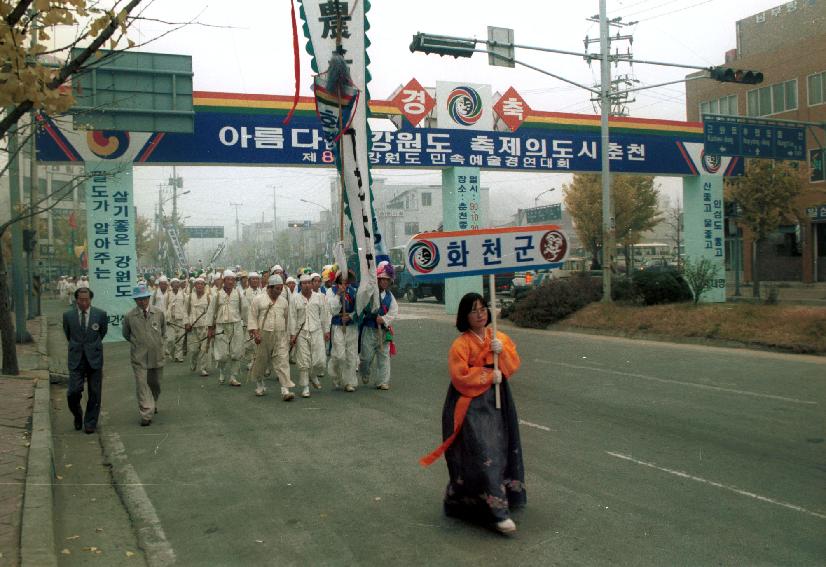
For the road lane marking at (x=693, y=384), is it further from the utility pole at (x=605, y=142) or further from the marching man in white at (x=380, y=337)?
the utility pole at (x=605, y=142)

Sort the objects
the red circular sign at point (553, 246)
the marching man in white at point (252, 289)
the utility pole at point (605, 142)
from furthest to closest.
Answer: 1. the utility pole at point (605, 142)
2. the marching man in white at point (252, 289)
3. the red circular sign at point (553, 246)

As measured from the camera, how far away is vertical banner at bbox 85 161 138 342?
766 inches

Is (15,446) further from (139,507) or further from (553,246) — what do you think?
(553,246)

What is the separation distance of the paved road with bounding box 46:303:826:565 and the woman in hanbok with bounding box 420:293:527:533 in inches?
7.9

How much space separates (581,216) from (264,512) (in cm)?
3753

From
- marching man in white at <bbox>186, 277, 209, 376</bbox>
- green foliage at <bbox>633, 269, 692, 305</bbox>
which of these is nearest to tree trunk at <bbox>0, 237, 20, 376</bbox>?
marching man in white at <bbox>186, 277, 209, 376</bbox>

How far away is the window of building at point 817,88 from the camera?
1264 inches

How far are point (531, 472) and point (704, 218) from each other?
23.1m

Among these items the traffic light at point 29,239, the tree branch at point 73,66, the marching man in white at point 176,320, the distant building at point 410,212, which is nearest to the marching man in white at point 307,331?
the marching man in white at point 176,320

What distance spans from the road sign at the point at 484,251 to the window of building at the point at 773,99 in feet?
111

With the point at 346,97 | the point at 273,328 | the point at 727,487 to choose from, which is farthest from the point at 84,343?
the point at 727,487

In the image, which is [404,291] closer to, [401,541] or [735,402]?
[735,402]

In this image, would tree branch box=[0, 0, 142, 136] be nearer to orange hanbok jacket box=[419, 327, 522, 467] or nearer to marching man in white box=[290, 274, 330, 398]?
orange hanbok jacket box=[419, 327, 522, 467]

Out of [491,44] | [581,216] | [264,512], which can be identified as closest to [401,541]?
[264,512]
